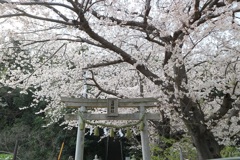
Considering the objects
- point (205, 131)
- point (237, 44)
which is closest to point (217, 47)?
point (237, 44)

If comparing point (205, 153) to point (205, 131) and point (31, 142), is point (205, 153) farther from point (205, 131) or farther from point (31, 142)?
point (31, 142)

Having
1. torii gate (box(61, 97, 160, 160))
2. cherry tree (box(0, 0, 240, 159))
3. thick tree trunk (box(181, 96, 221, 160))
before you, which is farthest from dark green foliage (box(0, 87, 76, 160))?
thick tree trunk (box(181, 96, 221, 160))

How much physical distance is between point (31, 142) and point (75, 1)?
464 inches

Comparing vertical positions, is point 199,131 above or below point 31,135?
below

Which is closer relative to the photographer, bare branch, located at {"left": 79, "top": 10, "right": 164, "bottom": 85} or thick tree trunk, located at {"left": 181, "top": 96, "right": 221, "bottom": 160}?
bare branch, located at {"left": 79, "top": 10, "right": 164, "bottom": 85}

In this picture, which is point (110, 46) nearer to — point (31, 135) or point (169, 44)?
point (169, 44)

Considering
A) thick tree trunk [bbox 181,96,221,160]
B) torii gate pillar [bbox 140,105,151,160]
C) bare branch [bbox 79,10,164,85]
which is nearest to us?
bare branch [bbox 79,10,164,85]

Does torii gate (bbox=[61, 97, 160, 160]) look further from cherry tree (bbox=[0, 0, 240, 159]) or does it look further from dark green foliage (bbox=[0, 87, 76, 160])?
dark green foliage (bbox=[0, 87, 76, 160])

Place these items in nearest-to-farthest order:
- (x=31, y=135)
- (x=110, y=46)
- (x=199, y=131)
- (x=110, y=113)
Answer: (x=110, y=113) < (x=110, y=46) < (x=199, y=131) < (x=31, y=135)

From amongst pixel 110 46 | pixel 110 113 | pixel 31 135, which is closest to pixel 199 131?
pixel 110 113

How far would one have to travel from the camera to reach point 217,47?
5.78 metres

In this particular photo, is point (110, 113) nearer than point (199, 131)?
Yes

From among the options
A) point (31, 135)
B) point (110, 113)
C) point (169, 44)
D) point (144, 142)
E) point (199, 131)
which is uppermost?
point (31, 135)

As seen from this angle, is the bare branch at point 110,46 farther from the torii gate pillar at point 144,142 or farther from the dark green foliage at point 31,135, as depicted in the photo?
the dark green foliage at point 31,135
